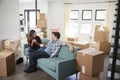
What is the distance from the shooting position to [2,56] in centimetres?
354

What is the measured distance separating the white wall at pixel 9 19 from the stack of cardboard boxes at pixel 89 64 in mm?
2473

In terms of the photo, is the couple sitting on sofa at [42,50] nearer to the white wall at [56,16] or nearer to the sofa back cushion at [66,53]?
the sofa back cushion at [66,53]

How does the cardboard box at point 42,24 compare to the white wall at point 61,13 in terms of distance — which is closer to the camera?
the white wall at point 61,13

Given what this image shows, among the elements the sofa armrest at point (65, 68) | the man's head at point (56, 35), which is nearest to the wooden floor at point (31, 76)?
the sofa armrest at point (65, 68)

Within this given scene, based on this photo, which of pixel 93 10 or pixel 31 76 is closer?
pixel 31 76

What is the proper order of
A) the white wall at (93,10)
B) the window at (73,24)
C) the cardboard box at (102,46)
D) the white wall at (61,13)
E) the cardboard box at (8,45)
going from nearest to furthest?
the cardboard box at (8,45), the cardboard box at (102,46), the white wall at (93,10), the white wall at (61,13), the window at (73,24)

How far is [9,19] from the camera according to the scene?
4.46 metres

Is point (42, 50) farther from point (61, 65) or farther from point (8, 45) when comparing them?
point (61, 65)

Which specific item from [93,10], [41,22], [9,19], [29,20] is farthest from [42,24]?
[9,19]

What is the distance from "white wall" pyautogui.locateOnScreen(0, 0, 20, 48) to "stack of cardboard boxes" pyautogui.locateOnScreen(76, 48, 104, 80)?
2473 mm

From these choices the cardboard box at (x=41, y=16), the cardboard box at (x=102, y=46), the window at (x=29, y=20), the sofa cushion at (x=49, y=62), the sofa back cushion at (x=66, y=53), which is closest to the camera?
the sofa cushion at (x=49, y=62)

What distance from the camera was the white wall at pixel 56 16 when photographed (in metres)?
7.38

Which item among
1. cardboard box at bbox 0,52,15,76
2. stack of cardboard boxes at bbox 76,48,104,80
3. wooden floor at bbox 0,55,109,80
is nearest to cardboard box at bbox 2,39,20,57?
cardboard box at bbox 0,52,15,76

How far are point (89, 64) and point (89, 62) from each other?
45 millimetres
